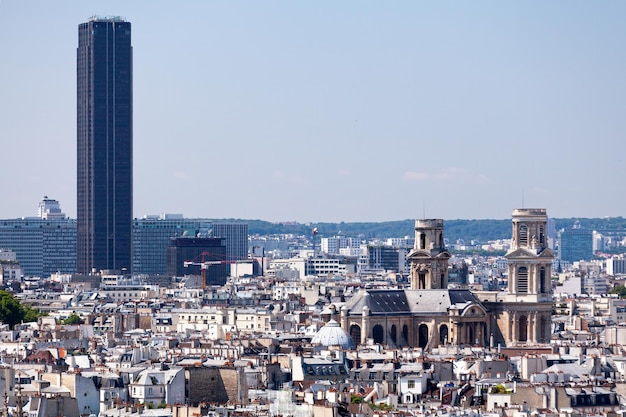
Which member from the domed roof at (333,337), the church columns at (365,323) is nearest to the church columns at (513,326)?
the church columns at (365,323)

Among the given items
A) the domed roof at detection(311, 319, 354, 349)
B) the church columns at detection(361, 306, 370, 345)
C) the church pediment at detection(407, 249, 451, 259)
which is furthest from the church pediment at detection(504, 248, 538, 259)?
the domed roof at detection(311, 319, 354, 349)

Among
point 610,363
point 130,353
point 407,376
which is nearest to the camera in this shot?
point 407,376

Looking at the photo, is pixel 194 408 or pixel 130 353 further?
pixel 130 353

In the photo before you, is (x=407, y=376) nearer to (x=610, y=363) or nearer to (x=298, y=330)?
(x=610, y=363)

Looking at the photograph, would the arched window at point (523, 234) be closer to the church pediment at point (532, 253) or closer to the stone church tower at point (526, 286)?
the stone church tower at point (526, 286)

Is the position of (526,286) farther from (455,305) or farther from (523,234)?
(455,305)

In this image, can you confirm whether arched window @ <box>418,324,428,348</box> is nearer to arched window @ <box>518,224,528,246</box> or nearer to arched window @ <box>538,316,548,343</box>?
arched window @ <box>538,316,548,343</box>

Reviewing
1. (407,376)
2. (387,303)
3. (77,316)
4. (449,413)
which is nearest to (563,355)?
(407,376)
